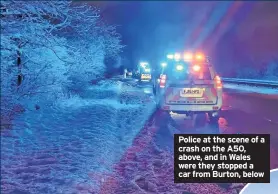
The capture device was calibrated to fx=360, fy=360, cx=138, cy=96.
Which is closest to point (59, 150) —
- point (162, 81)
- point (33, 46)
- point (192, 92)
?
point (33, 46)

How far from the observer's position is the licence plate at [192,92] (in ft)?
30.8

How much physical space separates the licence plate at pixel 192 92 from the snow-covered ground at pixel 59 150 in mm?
1494

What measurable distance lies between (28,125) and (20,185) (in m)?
2.74

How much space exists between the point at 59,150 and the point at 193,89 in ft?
14.5

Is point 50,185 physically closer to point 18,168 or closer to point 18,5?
point 18,168

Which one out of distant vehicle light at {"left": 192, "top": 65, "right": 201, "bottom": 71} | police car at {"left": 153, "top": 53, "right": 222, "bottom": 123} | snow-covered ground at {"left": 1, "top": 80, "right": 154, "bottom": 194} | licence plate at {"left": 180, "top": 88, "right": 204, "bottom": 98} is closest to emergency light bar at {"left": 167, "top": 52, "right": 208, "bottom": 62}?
police car at {"left": 153, "top": 53, "right": 222, "bottom": 123}

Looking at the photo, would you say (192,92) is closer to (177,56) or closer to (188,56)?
(188,56)

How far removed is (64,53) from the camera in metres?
11.0

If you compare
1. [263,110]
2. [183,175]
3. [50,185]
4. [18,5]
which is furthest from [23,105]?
[263,110]

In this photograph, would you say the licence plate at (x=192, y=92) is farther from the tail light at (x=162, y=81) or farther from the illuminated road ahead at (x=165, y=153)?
the illuminated road ahead at (x=165, y=153)

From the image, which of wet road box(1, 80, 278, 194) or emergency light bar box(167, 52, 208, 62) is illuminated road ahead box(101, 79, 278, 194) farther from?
emergency light bar box(167, 52, 208, 62)

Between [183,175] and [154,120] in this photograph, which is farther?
[154,120]

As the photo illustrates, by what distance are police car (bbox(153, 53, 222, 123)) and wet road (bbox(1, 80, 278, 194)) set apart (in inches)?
20.9

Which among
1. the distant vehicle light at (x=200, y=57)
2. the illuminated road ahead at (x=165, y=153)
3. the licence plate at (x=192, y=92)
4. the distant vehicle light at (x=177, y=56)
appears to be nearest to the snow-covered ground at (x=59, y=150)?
the illuminated road ahead at (x=165, y=153)
